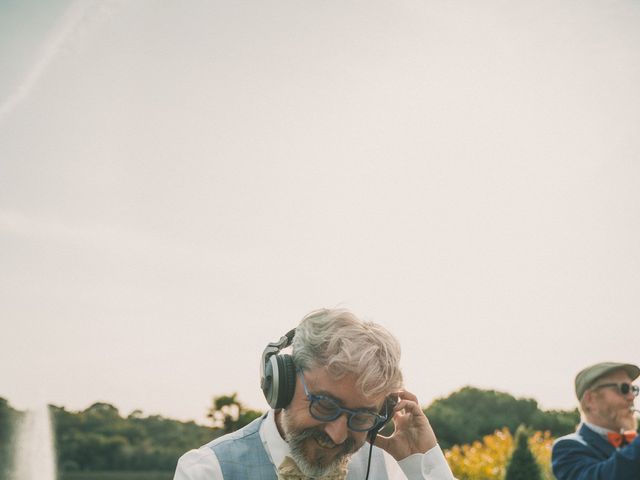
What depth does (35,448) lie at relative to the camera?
19625 mm

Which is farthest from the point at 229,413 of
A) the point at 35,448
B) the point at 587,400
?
the point at 587,400

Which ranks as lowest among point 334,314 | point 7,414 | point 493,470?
point 493,470

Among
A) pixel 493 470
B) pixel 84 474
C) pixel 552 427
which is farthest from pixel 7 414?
pixel 552 427

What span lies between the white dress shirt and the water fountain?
1916 centimetres

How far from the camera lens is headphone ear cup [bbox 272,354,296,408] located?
2414 mm

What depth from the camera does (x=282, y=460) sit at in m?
2.46

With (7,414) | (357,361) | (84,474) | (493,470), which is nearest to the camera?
(357,361)

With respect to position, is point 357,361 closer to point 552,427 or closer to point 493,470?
point 493,470

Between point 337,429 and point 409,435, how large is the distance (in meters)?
0.52

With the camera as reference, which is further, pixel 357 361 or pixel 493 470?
pixel 493 470

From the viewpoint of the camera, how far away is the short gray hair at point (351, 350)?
235 centimetres

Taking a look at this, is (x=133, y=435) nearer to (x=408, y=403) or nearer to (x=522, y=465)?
(x=522, y=465)

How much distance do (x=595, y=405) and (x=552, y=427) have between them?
32143 millimetres

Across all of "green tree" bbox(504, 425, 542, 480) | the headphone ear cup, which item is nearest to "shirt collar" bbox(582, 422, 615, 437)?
the headphone ear cup
